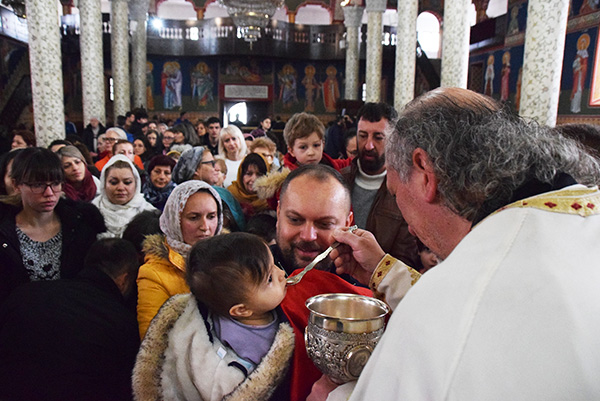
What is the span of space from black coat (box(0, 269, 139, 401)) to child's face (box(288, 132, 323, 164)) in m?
1.95

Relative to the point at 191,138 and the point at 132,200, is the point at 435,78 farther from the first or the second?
the point at 132,200

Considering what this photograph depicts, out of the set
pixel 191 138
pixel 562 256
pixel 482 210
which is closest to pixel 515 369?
pixel 562 256

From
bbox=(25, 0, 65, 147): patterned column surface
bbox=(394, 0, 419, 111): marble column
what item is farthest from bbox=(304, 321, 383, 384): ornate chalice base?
bbox=(394, 0, 419, 111): marble column

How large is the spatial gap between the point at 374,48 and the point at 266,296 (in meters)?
13.8

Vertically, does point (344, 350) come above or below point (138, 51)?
below

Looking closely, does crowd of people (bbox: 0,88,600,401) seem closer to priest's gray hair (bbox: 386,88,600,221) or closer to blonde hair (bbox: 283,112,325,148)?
priest's gray hair (bbox: 386,88,600,221)

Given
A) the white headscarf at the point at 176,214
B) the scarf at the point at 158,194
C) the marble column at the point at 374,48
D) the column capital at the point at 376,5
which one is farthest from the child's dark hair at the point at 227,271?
the column capital at the point at 376,5

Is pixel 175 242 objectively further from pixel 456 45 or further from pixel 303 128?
pixel 456 45

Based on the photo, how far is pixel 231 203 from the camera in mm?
3639

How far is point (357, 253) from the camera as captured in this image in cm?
166

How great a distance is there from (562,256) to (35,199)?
2766 mm

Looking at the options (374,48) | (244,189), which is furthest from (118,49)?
(244,189)

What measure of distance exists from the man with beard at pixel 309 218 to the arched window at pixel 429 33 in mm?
21967

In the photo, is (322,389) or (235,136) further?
(235,136)
